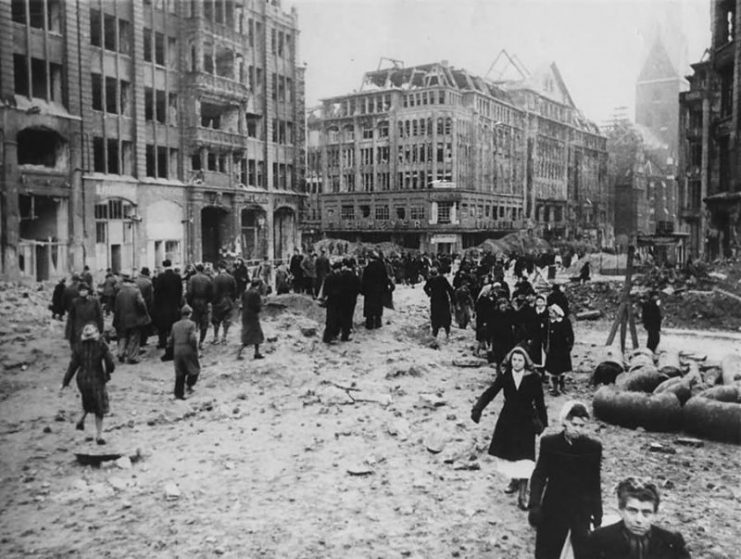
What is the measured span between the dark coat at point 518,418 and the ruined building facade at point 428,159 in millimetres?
59517

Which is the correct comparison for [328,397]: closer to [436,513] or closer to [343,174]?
[436,513]

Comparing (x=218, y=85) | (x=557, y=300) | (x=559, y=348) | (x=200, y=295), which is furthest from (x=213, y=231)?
(x=559, y=348)

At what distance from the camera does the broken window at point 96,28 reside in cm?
3198

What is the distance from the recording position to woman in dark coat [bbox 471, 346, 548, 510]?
716 centimetres

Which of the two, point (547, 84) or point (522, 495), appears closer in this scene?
point (522, 495)

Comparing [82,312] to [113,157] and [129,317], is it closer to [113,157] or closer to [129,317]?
[129,317]

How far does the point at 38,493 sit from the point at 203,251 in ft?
115

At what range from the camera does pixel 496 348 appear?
13398mm

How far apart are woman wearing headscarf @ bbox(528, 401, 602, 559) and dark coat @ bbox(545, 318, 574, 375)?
703 centimetres

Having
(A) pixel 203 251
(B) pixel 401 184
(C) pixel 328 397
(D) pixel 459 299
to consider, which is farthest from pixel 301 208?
(C) pixel 328 397

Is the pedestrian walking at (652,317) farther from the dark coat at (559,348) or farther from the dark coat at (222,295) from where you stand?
the dark coat at (222,295)

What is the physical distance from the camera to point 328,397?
12.1m

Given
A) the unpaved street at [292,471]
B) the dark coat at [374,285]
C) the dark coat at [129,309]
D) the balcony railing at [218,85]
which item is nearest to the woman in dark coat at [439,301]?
the dark coat at [374,285]

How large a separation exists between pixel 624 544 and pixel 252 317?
11.5 meters
